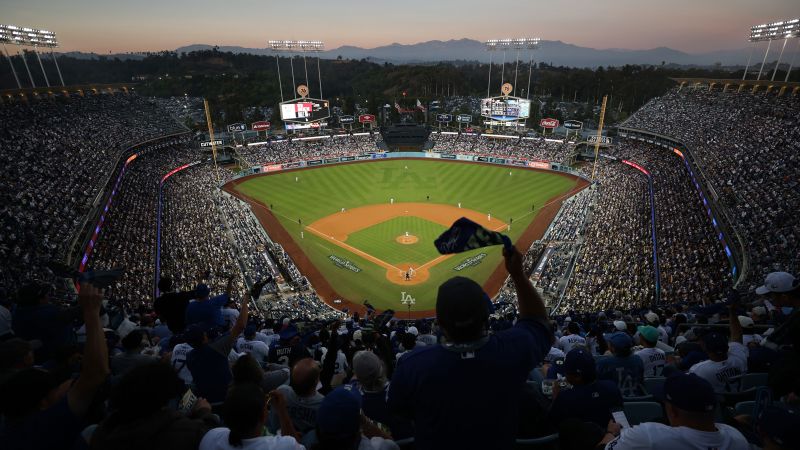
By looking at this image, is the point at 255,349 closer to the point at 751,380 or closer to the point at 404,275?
the point at 751,380

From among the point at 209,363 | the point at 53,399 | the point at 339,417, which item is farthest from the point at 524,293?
the point at 209,363

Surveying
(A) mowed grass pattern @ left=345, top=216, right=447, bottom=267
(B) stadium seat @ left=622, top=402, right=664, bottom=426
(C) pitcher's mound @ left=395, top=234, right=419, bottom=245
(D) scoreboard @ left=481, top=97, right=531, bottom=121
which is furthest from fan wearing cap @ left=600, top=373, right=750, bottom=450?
(D) scoreboard @ left=481, top=97, right=531, bottom=121

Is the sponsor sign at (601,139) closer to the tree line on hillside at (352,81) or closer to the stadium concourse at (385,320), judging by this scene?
the stadium concourse at (385,320)

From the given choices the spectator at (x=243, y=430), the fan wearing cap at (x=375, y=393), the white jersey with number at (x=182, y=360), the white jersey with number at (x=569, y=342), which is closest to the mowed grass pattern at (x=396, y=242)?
the white jersey with number at (x=569, y=342)

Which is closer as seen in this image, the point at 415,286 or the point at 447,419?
the point at 447,419

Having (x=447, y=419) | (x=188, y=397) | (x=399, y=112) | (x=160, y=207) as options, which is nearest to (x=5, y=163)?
(x=160, y=207)

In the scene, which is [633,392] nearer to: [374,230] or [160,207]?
[374,230]
